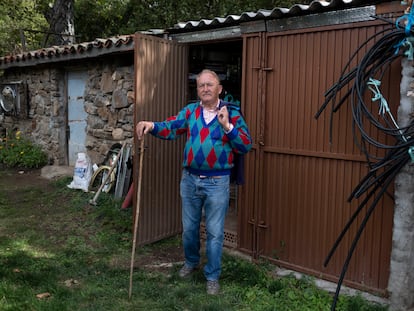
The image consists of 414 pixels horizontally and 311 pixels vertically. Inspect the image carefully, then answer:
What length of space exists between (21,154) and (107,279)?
221 inches

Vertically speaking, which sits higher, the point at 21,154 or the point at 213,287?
the point at 21,154

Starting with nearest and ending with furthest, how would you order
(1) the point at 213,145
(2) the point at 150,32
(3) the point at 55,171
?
1. (1) the point at 213,145
2. (2) the point at 150,32
3. (3) the point at 55,171

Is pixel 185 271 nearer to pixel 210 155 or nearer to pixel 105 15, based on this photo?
pixel 210 155

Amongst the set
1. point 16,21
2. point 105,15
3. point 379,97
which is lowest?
point 379,97

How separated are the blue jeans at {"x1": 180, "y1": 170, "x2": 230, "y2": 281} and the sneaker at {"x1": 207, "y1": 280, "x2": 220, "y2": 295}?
0.04 m

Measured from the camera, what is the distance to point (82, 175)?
23.1 ft

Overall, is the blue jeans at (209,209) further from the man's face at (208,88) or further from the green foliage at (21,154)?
the green foliage at (21,154)

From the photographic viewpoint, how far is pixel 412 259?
3.26 meters

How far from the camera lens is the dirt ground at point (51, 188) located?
14.5ft

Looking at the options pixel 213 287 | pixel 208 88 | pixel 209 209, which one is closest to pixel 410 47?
pixel 208 88

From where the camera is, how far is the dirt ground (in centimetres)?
441

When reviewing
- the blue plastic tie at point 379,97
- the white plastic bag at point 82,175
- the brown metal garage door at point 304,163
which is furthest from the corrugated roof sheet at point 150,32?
the white plastic bag at point 82,175

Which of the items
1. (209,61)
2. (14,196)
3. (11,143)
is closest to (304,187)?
(209,61)

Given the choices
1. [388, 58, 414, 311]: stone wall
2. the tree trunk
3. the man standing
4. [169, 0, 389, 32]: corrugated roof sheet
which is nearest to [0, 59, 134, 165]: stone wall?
[169, 0, 389, 32]: corrugated roof sheet
